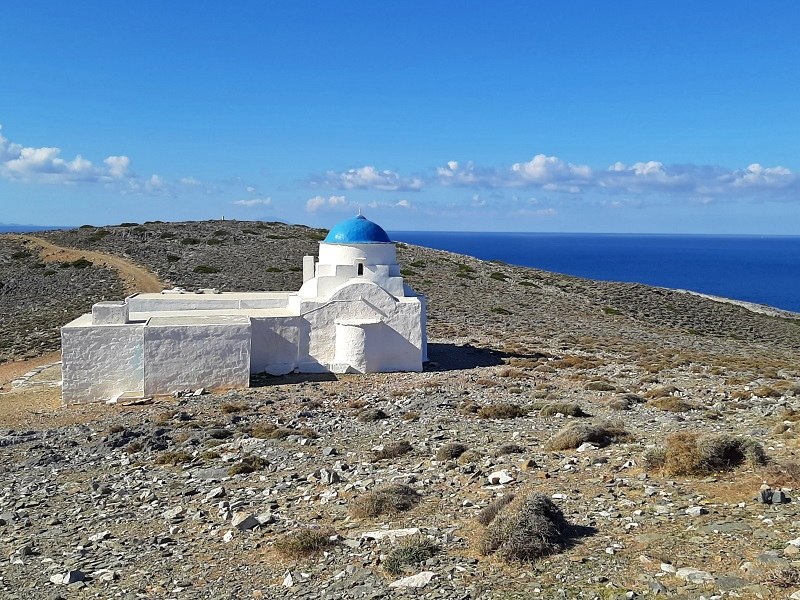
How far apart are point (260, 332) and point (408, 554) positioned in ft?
46.0

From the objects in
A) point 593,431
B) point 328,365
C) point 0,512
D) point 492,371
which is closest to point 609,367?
point 492,371

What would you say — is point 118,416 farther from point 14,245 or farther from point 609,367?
point 14,245

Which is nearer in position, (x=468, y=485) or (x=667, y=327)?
(x=468, y=485)

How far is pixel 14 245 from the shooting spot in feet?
176

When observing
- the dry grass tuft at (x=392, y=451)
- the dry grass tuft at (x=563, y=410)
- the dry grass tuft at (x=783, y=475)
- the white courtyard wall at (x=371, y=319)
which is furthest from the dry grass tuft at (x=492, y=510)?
the white courtyard wall at (x=371, y=319)

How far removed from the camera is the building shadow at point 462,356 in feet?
74.5

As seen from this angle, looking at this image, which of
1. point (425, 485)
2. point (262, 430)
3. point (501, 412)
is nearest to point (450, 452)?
point (425, 485)

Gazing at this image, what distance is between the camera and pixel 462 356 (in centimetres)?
2444

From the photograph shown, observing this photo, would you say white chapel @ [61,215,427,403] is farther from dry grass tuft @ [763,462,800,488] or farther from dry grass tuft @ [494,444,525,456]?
dry grass tuft @ [763,462,800,488]

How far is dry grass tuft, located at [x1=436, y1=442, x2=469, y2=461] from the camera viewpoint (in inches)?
463

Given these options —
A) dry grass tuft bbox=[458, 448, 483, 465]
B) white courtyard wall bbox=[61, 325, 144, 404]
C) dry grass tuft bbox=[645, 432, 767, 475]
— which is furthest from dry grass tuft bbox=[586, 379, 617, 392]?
white courtyard wall bbox=[61, 325, 144, 404]

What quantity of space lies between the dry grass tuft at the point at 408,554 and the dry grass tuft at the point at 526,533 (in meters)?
0.64

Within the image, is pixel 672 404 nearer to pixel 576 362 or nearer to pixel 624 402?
pixel 624 402

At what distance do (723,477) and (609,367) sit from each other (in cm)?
1352
